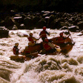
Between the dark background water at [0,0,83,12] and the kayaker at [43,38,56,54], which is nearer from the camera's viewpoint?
the kayaker at [43,38,56,54]

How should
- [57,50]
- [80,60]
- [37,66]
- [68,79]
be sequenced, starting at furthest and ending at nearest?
[57,50] < [80,60] < [37,66] < [68,79]

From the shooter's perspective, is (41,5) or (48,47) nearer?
(48,47)

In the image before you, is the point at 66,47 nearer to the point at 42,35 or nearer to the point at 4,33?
the point at 42,35

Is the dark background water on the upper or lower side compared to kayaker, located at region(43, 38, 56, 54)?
lower

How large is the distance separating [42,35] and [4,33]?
438 cm

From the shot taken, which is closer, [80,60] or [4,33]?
[80,60]

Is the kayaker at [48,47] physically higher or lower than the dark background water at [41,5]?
higher

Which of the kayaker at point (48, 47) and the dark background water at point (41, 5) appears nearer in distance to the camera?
the kayaker at point (48, 47)

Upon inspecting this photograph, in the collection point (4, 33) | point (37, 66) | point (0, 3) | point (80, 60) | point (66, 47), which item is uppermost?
point (37, 66)

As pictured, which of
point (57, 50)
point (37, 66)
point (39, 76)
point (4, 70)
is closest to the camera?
point (39, 76)

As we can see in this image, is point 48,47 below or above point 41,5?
above

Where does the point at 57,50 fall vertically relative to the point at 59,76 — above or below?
below

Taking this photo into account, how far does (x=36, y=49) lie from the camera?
5.96m

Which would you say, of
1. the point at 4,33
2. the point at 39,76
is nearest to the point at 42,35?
the point at 39,76
